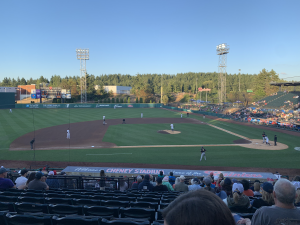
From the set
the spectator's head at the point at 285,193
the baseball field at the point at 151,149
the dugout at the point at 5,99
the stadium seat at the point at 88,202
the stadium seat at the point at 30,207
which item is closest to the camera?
the spectator's head at the point at 285,193

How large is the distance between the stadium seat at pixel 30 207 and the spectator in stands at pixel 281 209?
4318mm

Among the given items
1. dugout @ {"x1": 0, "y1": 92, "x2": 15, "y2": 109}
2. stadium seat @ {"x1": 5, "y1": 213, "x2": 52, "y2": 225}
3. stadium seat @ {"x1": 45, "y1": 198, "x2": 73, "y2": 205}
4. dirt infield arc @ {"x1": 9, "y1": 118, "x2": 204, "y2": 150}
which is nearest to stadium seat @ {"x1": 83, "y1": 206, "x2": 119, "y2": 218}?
stadium seat @ {"x1": 5, "y1": 213, "x2": 52, "y2": 225}

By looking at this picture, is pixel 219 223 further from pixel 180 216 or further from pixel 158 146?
pixel 158 146

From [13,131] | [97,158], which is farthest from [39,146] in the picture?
[13,131]

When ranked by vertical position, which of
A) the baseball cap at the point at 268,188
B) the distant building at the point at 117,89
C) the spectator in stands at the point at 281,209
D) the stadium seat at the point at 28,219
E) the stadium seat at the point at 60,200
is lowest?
the stadium seat at the point at 60,200

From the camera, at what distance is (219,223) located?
1.22 m

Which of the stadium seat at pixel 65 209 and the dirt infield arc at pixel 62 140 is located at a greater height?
the stadium seat at pixel 65 209

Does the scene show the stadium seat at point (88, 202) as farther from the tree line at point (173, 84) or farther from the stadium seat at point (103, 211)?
the tree line at point (173, 84)

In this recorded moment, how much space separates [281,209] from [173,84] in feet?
452

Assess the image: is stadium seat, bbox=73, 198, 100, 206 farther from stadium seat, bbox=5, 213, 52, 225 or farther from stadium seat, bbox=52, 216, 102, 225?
stadium seat, bbox=52, 216, 102, 225

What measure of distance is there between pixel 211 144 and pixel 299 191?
68.6ft

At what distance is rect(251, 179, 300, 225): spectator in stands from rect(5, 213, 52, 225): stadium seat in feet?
10.5

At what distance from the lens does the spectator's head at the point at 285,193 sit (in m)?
2.70

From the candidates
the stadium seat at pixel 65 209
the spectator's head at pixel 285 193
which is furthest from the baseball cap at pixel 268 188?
the stadium seat at pixel 65 209
